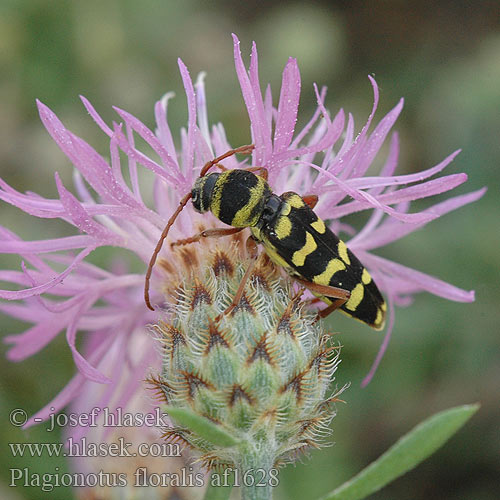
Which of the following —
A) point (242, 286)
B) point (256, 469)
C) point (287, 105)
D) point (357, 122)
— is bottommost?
point (256, 469)

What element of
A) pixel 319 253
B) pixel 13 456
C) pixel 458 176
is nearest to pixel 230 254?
pixel 319 253

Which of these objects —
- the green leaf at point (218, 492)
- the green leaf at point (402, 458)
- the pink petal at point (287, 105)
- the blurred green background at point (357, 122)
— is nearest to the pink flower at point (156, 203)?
the pink petal at point (287, 105)

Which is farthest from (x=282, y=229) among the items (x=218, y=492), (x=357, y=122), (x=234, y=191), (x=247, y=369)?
(x=357, y=122)

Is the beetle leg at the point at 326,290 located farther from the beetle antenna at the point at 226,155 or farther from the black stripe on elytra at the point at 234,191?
the beetle antenna at the point at 226,155

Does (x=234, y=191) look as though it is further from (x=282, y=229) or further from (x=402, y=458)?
(x=402, y=458)

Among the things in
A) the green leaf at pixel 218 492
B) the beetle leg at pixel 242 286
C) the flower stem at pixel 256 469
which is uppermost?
the beetle leg at pixel 242 286

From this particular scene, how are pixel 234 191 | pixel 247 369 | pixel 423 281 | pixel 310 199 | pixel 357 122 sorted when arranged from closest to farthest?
pixel 247 369 < pixel 234 191 < pixel 310 199 < pixel 423 281 < pixel 357 122

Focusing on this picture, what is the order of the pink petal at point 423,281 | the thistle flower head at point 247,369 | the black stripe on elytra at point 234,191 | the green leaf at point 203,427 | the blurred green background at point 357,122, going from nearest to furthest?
the green leaf at point 203,427 → the thistle flower head at point 247,369 → the black stripe on elytra at point 234,191 → the pink petal at point 423,281 → the blurred green background at point 357,122
